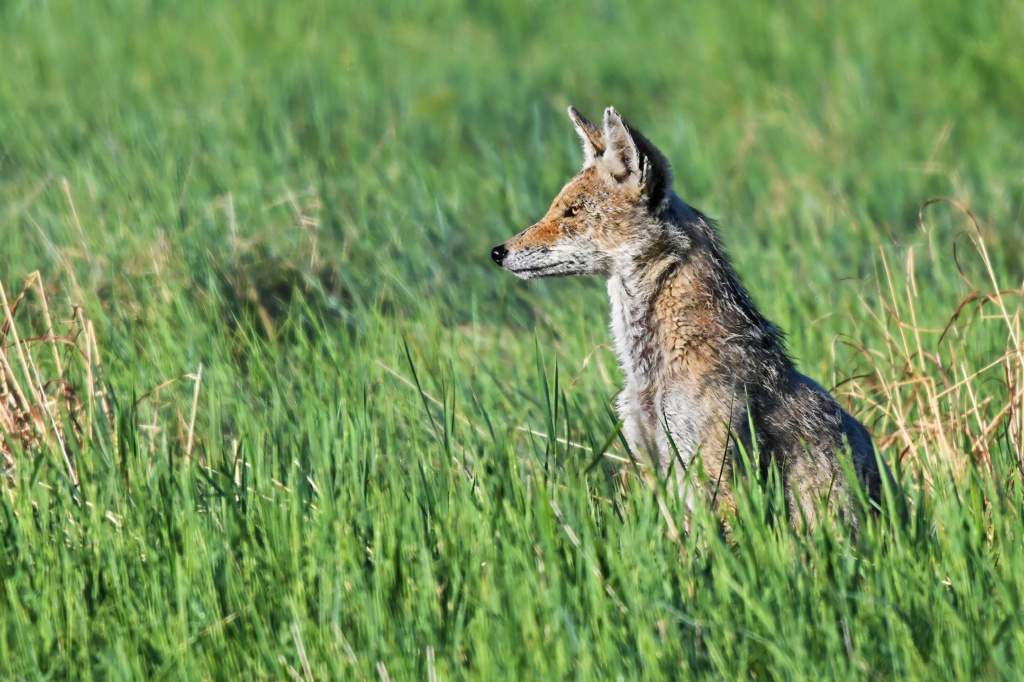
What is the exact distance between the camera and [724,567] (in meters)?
3.38

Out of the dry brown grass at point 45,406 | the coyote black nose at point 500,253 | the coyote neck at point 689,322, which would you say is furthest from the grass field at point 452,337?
the coyote black nose at point 500,253

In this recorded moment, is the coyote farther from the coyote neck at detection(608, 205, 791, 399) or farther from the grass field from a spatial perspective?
the grass field

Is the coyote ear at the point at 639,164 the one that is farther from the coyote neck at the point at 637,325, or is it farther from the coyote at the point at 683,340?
the coyote neck at the point at 637,325

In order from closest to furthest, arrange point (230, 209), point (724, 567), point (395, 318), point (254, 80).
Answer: point (724, 567), point (395, 318), point (230, 209), point (254, 80)

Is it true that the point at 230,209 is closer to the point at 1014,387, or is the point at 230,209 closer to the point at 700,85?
the point at 1014,387

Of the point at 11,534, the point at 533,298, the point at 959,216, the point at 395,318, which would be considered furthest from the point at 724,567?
the point at 959,216

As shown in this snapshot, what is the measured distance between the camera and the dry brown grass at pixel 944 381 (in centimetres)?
453

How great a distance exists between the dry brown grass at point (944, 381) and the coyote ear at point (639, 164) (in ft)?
3.46

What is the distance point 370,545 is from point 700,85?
8.46 metres

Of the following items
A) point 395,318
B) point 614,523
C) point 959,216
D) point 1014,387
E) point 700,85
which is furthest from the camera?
point 700,85

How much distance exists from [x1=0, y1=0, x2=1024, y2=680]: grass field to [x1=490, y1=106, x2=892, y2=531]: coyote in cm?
23

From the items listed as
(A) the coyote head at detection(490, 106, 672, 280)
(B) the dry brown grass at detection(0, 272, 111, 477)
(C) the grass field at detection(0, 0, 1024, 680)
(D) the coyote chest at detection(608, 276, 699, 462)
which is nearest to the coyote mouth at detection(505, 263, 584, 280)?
(A) the coyote head at detection(490, 106, 672, 280)

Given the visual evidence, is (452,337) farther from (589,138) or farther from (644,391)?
(644,391)

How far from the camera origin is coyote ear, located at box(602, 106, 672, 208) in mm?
4797
